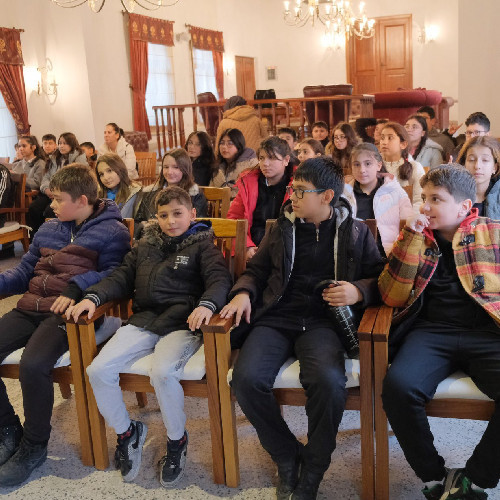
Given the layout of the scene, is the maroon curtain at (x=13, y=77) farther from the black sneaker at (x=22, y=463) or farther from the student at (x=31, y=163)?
the black sneaker at (x=22, y=463)

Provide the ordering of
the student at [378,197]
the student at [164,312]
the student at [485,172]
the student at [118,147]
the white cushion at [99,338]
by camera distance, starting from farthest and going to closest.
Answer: the student at [118,147], the student at [378,197], the student at [485,172], the white cushion at [99,338], the student at [164,312]

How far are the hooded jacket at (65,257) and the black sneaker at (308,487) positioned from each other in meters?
1.07

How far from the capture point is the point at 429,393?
1735mm

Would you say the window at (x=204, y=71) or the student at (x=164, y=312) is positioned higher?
the window at (x=204, y=71)

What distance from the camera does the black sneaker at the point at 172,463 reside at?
205cm

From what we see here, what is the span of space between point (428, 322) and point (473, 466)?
1.51ft

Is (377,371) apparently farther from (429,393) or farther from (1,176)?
(1,176)

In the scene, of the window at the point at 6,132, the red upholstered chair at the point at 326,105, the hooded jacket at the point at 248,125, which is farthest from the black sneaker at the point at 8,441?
the window at the point at 6,132

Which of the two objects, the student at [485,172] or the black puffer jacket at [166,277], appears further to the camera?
the student at [485,172]

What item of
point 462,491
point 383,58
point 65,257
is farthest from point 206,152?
point 383,58

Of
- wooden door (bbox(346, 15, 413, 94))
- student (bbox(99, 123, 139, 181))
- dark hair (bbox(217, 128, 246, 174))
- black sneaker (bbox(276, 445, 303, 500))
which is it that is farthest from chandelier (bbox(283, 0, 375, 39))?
black sneaker (bbox(276, 445, 303, 500))

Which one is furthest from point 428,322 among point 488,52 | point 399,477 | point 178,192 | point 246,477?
point 488,52

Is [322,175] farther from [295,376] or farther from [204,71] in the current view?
[204,71]

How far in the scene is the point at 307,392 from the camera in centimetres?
183
